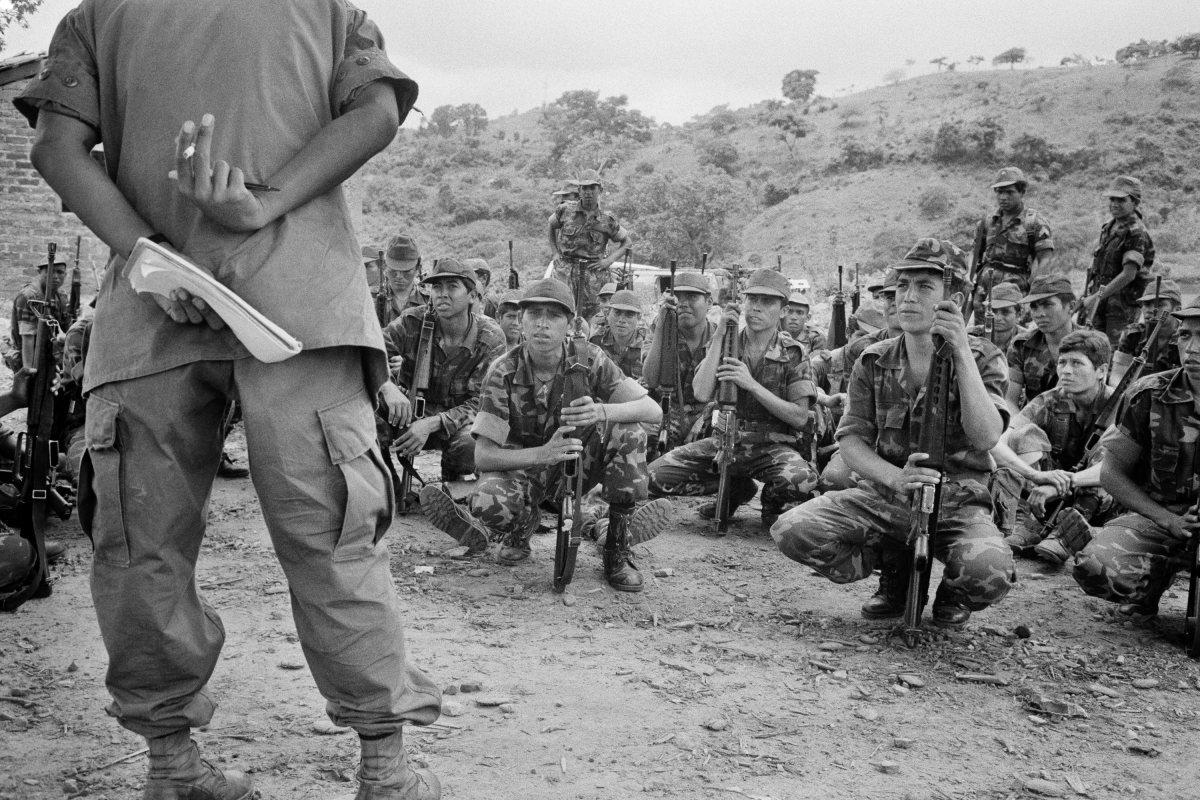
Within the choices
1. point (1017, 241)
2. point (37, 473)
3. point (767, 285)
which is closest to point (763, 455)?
point (767, 285)

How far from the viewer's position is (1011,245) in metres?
10.7

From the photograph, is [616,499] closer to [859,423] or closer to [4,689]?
[859,423]

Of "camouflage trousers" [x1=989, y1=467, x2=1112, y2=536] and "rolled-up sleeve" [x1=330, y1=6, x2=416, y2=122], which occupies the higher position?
"rolled-up sleeve" [x1=330, y1=6, x2=416, y2=122]

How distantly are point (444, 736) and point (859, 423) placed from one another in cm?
252

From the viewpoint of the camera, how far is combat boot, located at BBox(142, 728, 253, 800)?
2.46 m

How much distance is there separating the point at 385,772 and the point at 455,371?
4.74 meters

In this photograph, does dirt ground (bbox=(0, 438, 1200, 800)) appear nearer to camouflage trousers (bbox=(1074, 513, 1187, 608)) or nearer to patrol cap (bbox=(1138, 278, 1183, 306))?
camouflage trousers (bbox=(1074, 513, 1187, 608))

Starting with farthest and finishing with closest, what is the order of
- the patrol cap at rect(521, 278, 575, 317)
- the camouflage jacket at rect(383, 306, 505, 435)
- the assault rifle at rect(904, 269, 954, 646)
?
the camouflage jacket at rect(383, 306, 505, 435)
the patrol cap at rect(521, 278, 575, 317)
the assault rifle at rect(904, 269, 954, 646)

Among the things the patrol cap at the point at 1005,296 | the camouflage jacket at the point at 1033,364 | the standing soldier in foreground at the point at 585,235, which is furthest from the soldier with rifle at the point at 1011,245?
the standing soldier in foreground at the point at 585,235

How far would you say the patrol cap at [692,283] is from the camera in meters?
8.21

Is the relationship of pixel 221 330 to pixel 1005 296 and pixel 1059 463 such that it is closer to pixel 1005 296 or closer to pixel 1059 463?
pixel 1059 463

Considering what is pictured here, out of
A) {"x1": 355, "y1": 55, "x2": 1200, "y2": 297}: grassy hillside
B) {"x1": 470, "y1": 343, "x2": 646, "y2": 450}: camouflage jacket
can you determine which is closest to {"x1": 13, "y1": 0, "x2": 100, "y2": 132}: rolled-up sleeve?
{"x1": 470, "y1": 343, "x2": 646, "y2": 450}: camouflage jacket

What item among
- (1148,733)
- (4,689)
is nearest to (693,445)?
(1148,733)

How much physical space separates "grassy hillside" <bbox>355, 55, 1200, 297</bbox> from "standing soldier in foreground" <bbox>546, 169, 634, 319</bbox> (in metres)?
22.6
